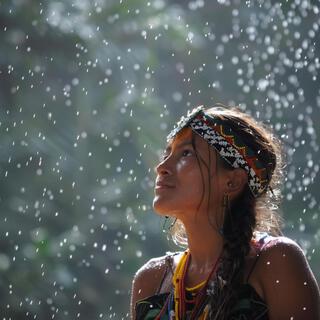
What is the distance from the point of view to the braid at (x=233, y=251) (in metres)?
2.82

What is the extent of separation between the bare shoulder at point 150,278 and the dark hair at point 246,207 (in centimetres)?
29

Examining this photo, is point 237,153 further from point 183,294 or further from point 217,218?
point 183,294

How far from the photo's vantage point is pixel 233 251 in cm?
296

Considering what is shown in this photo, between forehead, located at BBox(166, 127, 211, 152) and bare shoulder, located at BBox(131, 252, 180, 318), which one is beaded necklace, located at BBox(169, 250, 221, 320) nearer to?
bare shoulder, located at BBox(131, 252, 180, 318)

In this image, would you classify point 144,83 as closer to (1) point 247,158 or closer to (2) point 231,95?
(2) point 231,95

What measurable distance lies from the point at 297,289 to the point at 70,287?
22.3 ft

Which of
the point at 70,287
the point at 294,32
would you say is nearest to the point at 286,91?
the point at 294,32

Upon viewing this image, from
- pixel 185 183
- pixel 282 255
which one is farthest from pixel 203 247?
pixel 282 255

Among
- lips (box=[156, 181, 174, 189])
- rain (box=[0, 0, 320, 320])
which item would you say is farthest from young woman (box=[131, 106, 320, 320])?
rain (box=[0, 0, 320, 320])

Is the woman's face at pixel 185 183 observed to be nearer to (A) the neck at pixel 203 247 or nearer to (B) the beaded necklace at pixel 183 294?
(A) the neck at pixel 203 247

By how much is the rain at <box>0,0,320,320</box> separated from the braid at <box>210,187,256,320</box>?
18.9 feet

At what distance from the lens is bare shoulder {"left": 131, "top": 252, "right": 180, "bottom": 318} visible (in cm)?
317

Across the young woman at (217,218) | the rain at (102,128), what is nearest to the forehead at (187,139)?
the young woman at (217,218)

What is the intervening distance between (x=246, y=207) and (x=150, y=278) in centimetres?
44
